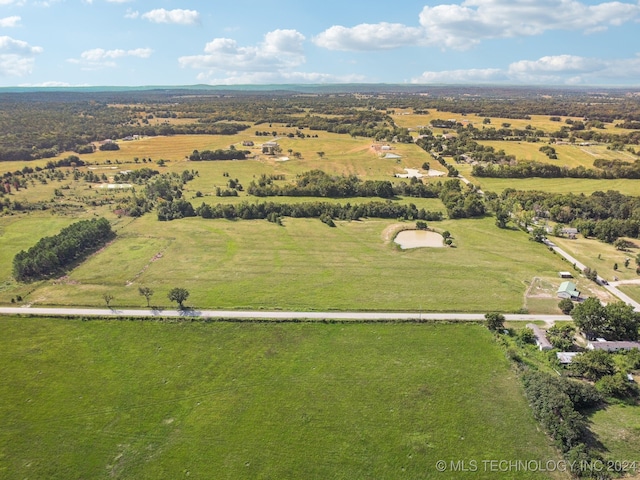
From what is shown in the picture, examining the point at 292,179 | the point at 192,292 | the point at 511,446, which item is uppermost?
the point at 292,179

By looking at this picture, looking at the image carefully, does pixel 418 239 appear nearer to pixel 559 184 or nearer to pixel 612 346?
pixel 612 346

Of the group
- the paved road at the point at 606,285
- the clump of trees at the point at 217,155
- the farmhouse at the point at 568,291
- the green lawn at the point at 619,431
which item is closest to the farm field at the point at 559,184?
the paved road at the point at 606,285

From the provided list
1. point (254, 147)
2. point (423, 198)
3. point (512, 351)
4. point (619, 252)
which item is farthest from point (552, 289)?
point (254, 147)

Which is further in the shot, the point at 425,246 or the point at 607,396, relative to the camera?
the point at 425,246

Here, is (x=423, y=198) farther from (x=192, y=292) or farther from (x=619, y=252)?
(x=192, y=292)

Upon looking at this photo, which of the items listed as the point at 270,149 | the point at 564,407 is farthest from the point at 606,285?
the point at 270,149
